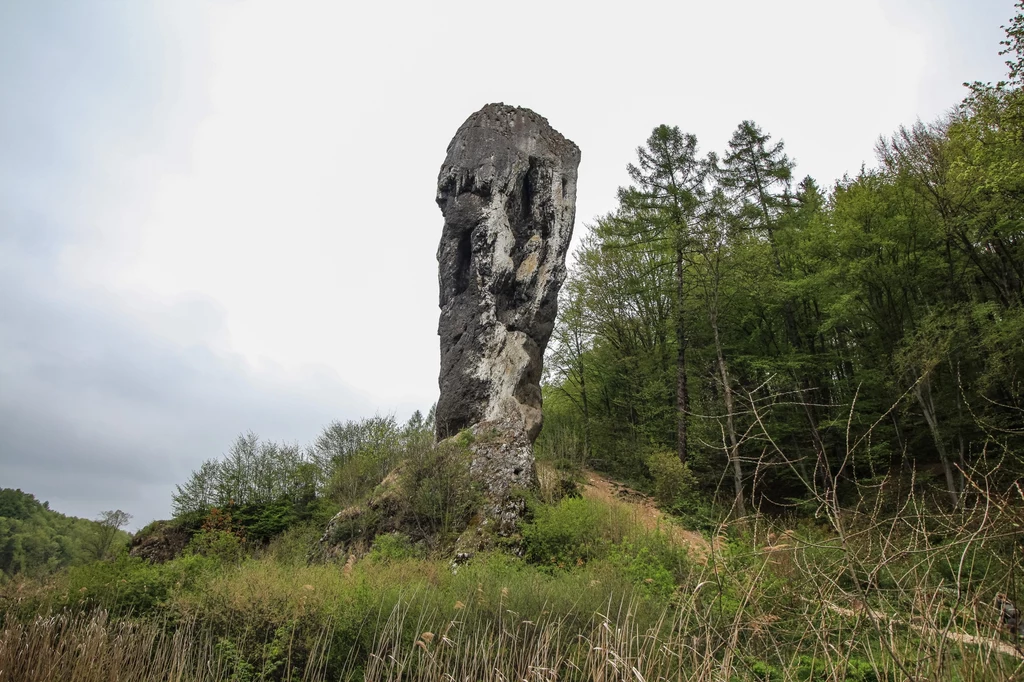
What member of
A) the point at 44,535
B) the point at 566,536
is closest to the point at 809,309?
the point at 566,536

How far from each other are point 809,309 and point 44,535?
57486 mm

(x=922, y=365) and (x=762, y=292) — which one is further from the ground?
(x=762, y=292)

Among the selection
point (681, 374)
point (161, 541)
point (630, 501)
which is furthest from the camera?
point (161, 541)

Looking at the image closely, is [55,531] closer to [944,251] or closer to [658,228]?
[658,228]

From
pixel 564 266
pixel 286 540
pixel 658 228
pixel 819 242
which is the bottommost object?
pixel 286 540

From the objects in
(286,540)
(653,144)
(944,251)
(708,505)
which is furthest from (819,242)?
(286,540)

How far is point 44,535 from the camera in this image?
4541cm

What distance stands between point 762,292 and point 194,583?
15207mm

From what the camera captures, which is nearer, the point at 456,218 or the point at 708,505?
the point at 708,505

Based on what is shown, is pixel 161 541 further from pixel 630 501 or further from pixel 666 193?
pixel 666 193

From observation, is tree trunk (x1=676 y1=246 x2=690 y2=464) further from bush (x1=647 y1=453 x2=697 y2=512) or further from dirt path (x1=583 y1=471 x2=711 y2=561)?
dirt path (x1=583 y1=471 x2=711 y2=561)

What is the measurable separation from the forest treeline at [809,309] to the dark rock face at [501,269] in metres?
3.40

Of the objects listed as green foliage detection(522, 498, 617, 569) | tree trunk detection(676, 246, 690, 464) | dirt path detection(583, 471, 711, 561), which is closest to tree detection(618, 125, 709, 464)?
tree trunk detection(676, 246, 690, 464)

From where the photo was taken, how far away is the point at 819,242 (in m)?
14.8
